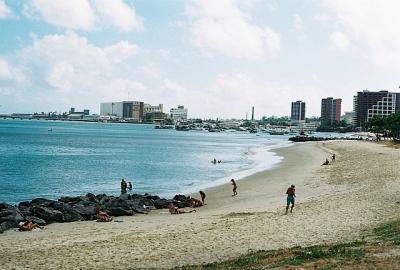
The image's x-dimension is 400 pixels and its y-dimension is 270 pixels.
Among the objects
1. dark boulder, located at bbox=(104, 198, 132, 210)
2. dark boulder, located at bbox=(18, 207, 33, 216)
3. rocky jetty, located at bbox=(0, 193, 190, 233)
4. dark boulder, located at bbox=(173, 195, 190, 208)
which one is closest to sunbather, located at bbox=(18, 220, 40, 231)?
rocky jetty, located at bbox=(0, 193, 190, 233)

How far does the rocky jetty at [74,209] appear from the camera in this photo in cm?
2548

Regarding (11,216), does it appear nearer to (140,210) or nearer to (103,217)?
(103,217)

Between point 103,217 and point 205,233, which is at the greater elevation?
point 205,233

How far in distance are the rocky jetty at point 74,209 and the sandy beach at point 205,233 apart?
41.5 inches

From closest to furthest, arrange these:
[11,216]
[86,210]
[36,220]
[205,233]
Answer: [205,233] → [11,216] → [36,220] → [86,210]

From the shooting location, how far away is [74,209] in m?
27.7

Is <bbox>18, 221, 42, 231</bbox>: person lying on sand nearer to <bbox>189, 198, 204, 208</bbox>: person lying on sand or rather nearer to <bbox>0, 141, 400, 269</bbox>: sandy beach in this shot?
<bbox>0, 141, 400, 269</bbox>: sandy beach

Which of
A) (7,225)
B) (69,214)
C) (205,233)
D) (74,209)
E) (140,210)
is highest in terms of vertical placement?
(205,233)

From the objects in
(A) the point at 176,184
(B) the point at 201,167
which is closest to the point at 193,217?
(A) the point at 176,184

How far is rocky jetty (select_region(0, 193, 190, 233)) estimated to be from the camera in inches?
1003

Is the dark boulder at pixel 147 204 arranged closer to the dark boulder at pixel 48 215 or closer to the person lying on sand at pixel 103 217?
the person lying on sand at pixel 103 217

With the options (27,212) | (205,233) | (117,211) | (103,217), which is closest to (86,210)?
(117,211)

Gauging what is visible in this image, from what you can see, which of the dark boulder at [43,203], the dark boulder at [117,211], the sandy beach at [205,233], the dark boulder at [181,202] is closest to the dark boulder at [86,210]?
the dark boulder at [117,211]

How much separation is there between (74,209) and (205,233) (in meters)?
10.4
